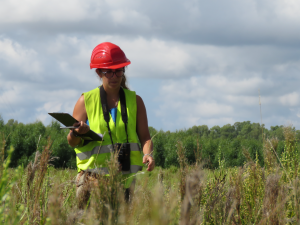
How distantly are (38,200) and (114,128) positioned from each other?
1467 mm

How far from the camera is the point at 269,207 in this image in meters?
2.44

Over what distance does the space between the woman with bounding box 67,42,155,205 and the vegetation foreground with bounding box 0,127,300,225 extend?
0.82 metres

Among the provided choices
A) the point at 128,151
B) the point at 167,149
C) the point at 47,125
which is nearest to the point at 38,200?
the point at 128,151

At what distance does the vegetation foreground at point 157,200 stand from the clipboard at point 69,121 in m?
0.43

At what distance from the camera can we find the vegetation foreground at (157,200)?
5.08 feet

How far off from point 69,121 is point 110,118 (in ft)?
2.13

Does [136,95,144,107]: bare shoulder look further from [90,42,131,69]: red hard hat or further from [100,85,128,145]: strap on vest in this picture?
[90,42,131,69]: red hard hat

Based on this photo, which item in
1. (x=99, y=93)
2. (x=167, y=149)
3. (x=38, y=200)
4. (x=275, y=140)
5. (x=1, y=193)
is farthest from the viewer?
(x=167, y=149)

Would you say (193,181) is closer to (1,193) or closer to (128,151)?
(1,193)

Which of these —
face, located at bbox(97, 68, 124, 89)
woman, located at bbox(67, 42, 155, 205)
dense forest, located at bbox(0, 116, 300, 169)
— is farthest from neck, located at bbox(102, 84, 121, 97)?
dense forest, located at bbox(0, 116, 300, 169)

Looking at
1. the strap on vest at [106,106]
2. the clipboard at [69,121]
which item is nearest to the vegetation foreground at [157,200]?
the clipboard at [69,121]

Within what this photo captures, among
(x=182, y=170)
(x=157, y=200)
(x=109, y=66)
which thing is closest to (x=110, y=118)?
(x=109, y=66)

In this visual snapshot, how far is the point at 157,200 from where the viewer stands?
122 cm

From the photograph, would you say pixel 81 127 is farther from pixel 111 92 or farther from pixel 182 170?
pixel 182 170
